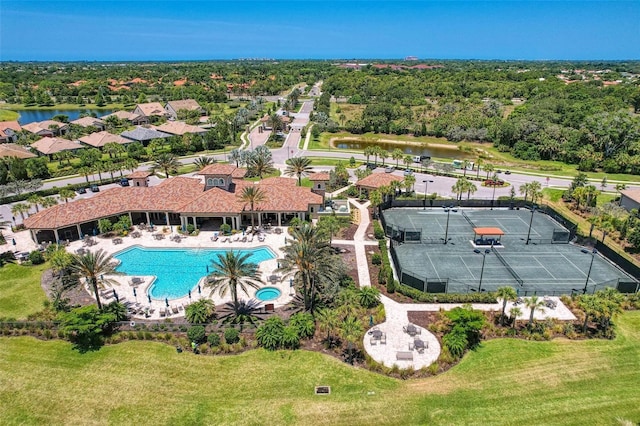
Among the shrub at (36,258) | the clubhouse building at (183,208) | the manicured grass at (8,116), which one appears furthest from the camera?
the manicured grass at (8,116)

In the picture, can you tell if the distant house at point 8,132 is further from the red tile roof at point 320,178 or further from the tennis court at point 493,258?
the tennis court at point 493,258

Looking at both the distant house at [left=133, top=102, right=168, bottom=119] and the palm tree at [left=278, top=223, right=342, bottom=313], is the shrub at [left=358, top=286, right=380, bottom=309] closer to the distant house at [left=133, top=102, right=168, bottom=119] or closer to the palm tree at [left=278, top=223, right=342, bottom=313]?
the palm tree at [left=278, top=223, right=342, bottom=313]

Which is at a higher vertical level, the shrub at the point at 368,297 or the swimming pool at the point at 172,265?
the shrub at the point at 368,297

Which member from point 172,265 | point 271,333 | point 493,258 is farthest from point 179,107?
point 271,333

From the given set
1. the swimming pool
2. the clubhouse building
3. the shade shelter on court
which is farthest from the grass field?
the clubhouse building

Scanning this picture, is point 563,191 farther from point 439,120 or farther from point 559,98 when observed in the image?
point 559,98

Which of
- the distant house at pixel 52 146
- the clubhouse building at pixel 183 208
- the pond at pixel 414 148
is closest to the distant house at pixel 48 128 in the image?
the distant house at pixel 52 146
